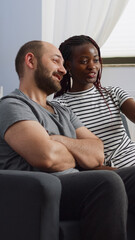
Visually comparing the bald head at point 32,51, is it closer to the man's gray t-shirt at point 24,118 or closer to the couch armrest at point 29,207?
the man's gray t-shirt at point 24,118

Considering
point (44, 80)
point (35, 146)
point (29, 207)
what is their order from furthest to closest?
point (44, 80)
point (35, 146)
point (29, 207)

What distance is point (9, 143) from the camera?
4.43ft

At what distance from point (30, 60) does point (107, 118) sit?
0.46 metres

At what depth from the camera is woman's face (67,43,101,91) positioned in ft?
6.23

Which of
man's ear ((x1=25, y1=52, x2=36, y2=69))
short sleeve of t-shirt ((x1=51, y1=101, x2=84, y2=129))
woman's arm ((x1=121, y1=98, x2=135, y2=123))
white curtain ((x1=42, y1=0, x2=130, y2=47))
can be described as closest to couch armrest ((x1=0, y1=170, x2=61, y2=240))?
short sleeve of t-shirt ((x1=51, y1=101, x2=84, y2=129))

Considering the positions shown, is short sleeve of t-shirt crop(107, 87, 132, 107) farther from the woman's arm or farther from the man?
the man

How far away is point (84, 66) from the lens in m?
1.90

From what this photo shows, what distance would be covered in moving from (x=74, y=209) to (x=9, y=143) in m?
0.33

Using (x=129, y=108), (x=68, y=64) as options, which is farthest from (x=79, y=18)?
(x=129, y=108)

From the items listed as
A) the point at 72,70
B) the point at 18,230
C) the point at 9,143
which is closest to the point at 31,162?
the point at 9,143

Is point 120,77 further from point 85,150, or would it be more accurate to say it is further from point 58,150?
point 58,150

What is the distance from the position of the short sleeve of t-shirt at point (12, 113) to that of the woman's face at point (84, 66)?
52 centimetres

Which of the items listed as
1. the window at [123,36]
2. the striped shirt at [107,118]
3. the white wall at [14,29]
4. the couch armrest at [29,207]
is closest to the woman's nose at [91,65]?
the striped shirt at [107,118]

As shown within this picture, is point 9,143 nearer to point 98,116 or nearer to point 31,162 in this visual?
point 31,162
